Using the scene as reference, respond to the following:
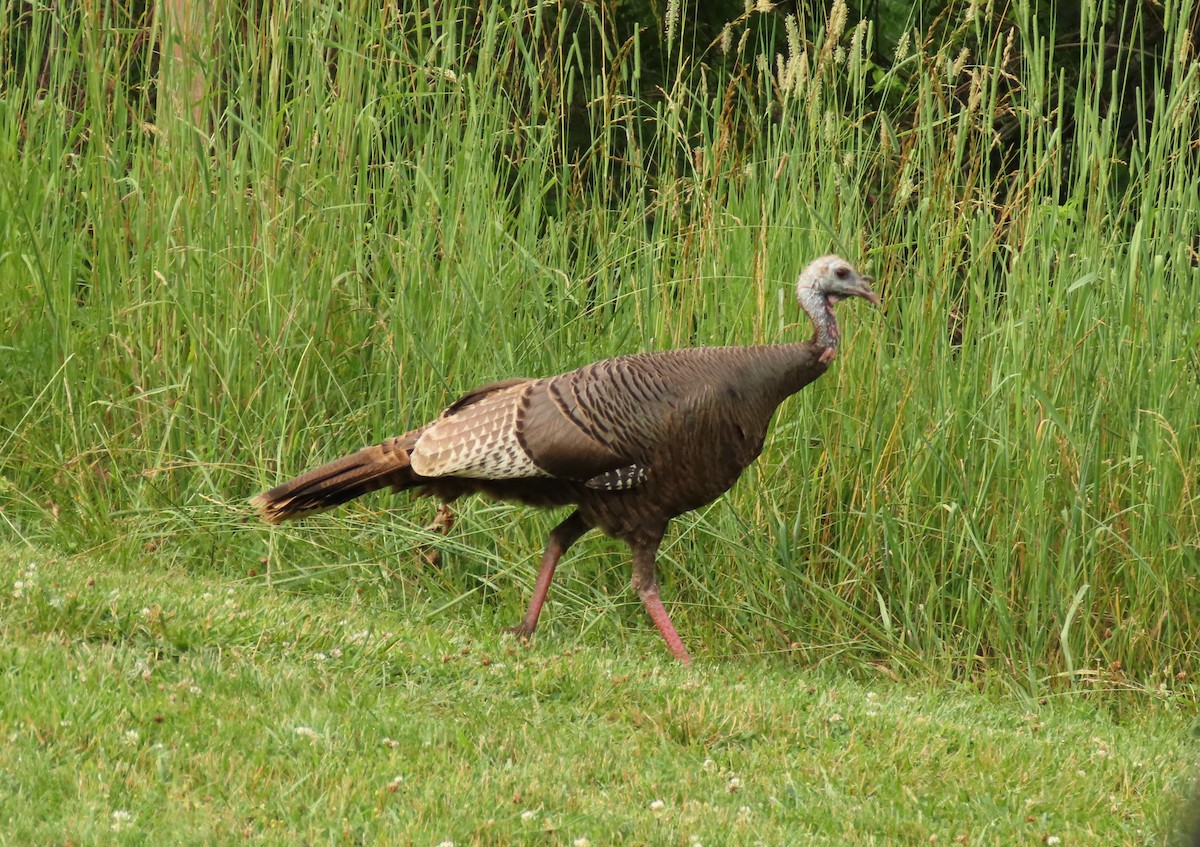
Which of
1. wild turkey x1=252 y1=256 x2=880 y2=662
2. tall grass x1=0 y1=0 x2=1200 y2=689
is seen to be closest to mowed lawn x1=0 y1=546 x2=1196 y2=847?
wild turkey x1=252 y1=256 x2=880 y2=662

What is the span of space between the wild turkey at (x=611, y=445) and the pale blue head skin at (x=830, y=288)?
0.13m

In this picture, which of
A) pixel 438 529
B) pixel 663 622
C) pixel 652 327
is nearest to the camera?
pixel 663 622

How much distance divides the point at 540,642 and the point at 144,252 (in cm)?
263

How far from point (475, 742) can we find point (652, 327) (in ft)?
9.16

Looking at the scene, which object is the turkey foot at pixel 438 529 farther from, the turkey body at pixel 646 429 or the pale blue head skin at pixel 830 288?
the pale blue head skin at pixel 830 288

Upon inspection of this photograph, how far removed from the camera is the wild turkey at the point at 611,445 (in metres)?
5.56

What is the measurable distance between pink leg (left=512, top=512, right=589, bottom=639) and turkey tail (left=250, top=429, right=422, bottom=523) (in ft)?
1.85

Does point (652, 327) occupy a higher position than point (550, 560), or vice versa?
point (652, 327)

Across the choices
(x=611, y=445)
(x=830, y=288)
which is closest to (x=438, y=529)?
(x=611, y=445)

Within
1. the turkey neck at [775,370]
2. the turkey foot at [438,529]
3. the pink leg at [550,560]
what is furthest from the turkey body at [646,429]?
the turkey foot at [438,529]

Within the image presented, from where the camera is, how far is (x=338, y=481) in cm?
561

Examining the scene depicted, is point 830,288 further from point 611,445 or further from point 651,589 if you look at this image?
point 651,589

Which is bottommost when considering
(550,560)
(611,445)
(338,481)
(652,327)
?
(550,560)

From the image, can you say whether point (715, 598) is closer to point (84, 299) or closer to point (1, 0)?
point (84, 299)
